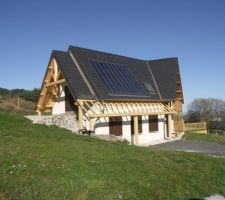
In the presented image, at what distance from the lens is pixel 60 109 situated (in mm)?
25125

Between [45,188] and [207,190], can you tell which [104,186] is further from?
[207,190]

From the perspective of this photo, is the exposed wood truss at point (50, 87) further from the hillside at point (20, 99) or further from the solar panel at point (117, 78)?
the hillside at point (20, 99)

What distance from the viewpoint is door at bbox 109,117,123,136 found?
2331 cm

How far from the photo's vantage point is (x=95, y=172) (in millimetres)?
10586

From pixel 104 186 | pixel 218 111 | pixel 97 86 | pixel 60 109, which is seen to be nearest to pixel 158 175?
pixel 104 186

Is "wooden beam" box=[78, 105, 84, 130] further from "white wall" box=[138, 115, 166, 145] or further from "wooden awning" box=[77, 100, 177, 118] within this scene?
"white wall" box=[138, 115, 166, 145]

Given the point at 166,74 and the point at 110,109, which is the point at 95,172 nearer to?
the point at 110,109

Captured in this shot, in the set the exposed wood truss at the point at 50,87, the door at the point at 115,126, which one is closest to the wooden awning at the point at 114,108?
the door at the point at 115,126

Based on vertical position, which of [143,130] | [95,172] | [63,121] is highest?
[63,121]

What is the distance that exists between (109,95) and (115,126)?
98.0 inches

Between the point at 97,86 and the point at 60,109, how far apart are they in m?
4.16

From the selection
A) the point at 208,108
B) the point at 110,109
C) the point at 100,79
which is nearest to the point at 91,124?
the point at 110,109

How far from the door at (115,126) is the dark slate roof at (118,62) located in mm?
1633

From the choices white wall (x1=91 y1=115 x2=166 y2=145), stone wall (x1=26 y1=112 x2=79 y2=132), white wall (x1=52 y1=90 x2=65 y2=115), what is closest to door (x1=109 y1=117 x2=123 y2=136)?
white wall (x1=91 y1=115 x2=166 y2=145)
